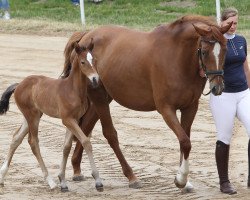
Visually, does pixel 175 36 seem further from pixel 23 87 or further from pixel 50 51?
pixel 50 51

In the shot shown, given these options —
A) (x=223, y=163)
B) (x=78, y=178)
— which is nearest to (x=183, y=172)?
(x=223, y=163)

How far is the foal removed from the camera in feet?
30.2

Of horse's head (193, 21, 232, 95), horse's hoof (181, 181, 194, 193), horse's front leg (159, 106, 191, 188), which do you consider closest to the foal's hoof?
horse's hoof (181, 181, 194, 193)

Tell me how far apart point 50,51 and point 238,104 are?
34.9 ft

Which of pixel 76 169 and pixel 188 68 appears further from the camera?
pixel 76 169

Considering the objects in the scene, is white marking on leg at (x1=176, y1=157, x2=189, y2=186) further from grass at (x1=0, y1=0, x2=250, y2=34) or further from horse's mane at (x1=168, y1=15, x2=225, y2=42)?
grass at (x1=0, y1=0, x2=250, y2=34)

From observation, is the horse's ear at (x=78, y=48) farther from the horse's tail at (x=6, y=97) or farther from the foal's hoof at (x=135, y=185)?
the foal's hoof at (x=135, y=185)

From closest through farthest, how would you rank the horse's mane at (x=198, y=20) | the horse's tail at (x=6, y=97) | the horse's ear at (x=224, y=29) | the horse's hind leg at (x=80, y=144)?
the horse's ear at (x=224, y=29)
the horse's mane at (x=198, y=20)
the horse's tail at (x=6, y=97)
the horse's hind leg at (x=80, y=144)

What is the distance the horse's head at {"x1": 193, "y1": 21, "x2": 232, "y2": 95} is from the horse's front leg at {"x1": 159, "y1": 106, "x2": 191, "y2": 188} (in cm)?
61

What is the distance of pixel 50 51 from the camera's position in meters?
19.2

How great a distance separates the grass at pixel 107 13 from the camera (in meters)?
20.7

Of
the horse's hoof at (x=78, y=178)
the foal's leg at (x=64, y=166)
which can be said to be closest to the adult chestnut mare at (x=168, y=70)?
the horse's hoof at (x=78, y=178)

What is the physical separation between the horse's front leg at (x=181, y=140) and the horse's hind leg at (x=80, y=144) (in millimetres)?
1449

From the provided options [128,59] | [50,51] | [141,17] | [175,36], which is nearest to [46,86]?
[128,59]
